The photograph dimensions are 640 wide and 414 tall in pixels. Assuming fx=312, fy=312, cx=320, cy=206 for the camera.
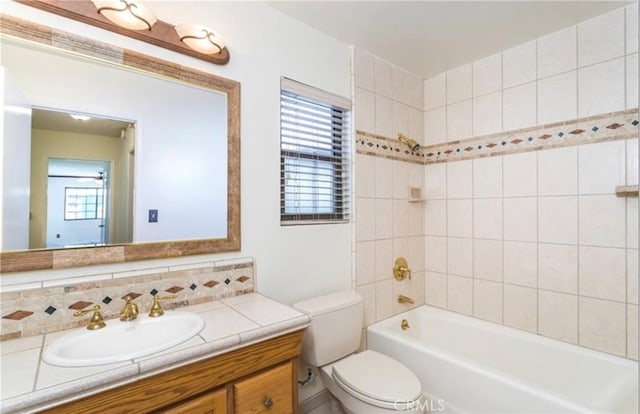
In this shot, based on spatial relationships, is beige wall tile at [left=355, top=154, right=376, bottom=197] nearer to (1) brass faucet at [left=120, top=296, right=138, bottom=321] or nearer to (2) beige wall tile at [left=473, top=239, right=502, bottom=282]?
(2) beige wall tile at [left=473, top=239, right=502, bottom=282]

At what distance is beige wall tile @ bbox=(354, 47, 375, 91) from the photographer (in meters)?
2.15

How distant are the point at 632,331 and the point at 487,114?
5.08ft

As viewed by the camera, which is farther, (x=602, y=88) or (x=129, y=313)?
(x=602, y=88)

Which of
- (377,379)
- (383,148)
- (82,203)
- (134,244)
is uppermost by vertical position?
(383,148)

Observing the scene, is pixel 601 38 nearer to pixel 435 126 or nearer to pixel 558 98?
pixel 558 98

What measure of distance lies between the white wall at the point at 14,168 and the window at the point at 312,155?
1068 mm

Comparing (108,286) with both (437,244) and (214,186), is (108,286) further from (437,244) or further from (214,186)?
(437,244)

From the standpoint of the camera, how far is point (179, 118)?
4.72ft

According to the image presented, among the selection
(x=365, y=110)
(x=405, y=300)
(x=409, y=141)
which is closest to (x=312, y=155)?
(x=365, y=110)

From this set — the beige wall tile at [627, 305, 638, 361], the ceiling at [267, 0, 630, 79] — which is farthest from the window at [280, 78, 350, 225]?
the beige wall tile at [627, 305, 638, 361]

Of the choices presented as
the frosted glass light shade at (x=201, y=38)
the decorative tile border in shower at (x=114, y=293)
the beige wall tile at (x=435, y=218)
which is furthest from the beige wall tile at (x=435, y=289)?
the frosted glass light shade at (x=201, y=38)

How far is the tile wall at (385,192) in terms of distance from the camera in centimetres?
215

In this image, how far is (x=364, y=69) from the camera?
7.20 ft

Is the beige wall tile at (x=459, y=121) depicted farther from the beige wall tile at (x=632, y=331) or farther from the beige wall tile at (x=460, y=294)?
the beige wall tile at (x=632, y=331)
